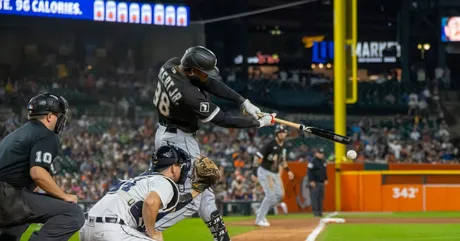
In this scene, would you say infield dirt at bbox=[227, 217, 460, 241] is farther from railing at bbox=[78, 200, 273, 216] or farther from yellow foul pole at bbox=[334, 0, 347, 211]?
yellow foul pole at bbox=[334, 0, 347, 211]

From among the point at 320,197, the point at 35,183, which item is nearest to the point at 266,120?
the point at 35,183

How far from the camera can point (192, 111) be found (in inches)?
354

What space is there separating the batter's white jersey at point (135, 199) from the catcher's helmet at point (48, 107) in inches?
49.9

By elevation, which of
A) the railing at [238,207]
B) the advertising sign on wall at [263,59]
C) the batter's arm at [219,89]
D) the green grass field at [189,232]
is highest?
the advertising sign on wall at [263,59]

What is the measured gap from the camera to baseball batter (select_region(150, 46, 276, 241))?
871 centimetres

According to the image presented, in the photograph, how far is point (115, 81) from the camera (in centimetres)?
3547

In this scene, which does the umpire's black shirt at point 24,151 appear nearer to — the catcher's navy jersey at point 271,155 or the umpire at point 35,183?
the umpire at point 35,183

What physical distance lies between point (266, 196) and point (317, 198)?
3.91 metres

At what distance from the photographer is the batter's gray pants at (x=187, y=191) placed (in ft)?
28.1

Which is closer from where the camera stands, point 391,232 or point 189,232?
point 391,232

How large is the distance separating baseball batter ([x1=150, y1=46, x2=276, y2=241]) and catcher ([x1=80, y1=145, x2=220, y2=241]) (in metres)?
1.33

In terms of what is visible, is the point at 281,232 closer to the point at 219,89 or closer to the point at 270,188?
the point at 270,188

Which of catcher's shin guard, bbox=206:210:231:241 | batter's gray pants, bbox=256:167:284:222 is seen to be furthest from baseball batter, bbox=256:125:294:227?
catcher's shin guard, bbox=206:210:231:241

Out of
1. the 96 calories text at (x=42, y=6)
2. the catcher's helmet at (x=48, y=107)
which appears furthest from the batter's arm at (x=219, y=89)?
the 96 calories text at (x=42, y=6)
